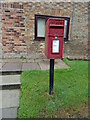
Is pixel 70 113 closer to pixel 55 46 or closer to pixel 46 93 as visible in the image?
pixel 46 93

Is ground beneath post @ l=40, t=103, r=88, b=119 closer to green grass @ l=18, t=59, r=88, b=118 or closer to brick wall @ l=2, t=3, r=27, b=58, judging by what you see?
green grass @ l=18, t=59, r=88, b=118

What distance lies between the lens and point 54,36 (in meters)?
2.40

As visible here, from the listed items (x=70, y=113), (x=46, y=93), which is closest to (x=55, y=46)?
(x=46, y=93)

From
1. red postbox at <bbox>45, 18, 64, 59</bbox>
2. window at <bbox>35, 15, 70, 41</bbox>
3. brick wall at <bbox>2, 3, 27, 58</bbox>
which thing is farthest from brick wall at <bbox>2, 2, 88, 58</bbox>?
red postbox at <bbox>45, 18, 64, 59</bbox>

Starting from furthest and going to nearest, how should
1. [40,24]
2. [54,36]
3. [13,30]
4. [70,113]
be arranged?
[40,24] → [13,30] → [54,36] → [70,113]

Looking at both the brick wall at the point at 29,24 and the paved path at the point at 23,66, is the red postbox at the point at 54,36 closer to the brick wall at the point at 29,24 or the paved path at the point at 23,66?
the paved path at the point at 23,66

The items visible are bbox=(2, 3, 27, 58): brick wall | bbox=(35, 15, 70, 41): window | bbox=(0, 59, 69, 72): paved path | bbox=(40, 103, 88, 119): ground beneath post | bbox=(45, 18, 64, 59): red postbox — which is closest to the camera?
bbox=(40, 103, 88, 119): ground beneath post

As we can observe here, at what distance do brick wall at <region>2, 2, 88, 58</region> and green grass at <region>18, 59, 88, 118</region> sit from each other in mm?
2263

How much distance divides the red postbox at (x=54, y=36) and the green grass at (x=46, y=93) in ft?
3.08

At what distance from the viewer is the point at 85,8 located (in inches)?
234

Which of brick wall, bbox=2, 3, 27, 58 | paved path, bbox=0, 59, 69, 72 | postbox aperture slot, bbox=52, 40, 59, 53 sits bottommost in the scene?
paved path, bbox=0, 59, 69, 72

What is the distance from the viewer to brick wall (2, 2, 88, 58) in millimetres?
5371

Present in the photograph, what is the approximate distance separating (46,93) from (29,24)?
390 cm

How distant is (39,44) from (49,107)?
3978 mm
